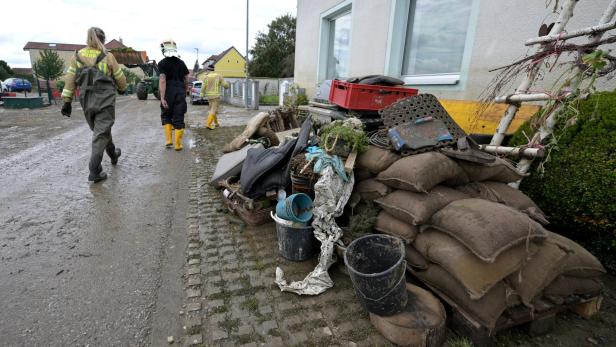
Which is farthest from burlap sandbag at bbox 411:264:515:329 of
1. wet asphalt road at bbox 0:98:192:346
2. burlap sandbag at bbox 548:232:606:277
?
wet asphalt road at bbox 0:98:192:346

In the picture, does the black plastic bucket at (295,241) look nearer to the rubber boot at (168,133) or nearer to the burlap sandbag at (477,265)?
the burlap sandbag at (477,265)

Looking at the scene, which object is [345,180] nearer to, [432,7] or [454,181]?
[454,181]

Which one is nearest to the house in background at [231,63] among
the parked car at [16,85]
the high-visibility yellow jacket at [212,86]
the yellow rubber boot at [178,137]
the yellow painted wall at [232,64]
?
the yellow painted wall at [232,64]

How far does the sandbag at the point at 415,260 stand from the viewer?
2170 millimetres

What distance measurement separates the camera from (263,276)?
2.46 m

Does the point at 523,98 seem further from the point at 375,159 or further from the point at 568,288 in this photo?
the point at 568,288

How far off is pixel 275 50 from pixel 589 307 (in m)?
48.9

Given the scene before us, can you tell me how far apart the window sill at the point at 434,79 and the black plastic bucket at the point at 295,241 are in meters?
3.32

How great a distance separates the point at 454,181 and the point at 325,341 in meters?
1.52

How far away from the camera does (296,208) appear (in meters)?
2.74

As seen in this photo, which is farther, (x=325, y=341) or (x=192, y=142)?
(x=192, y=142)

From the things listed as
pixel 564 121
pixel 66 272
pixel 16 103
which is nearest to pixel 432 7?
pixel 564 121

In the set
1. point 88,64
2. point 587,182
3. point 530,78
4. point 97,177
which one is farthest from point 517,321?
point 88,64

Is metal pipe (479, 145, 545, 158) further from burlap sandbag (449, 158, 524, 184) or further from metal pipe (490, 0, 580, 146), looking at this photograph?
burlap sandbag (449, 158, 524, 184)
